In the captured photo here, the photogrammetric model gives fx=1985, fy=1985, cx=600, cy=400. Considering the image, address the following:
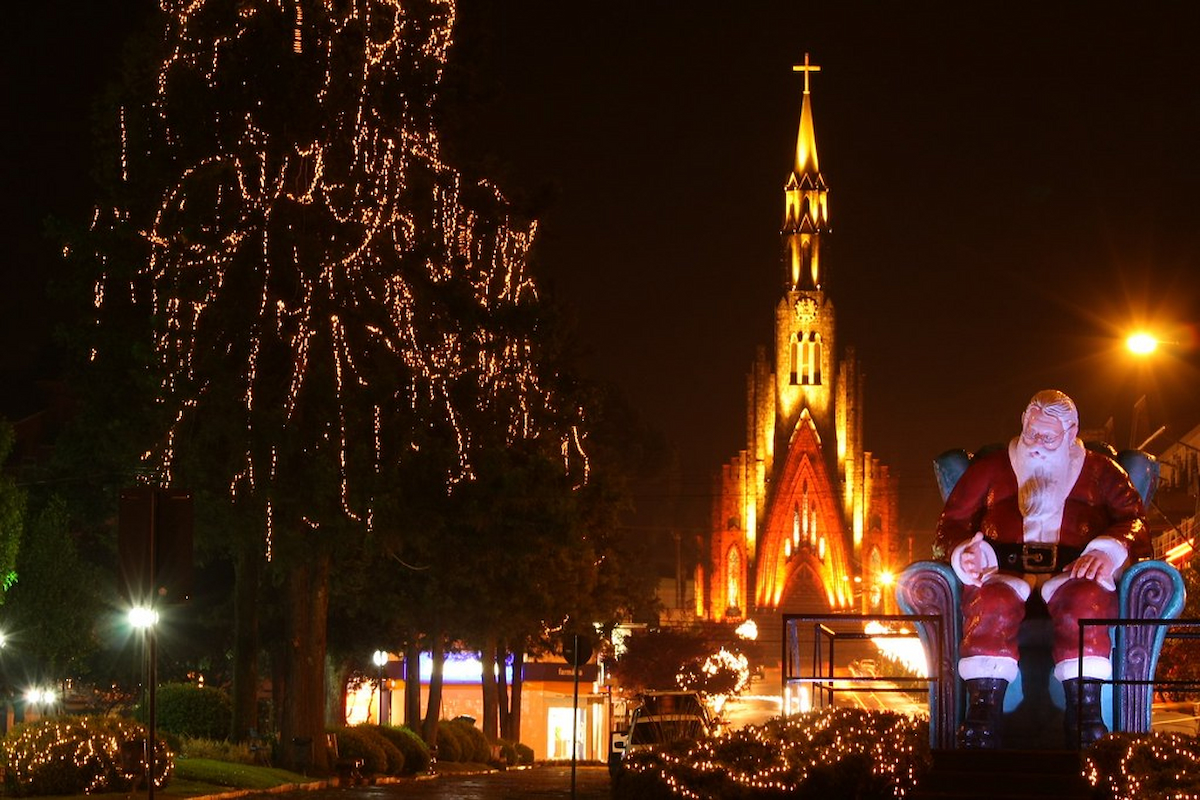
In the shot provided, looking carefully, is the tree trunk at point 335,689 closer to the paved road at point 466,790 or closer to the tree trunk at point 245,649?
the tree trunk at point 245,649

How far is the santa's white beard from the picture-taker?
1759cm

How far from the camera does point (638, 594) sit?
199 feet

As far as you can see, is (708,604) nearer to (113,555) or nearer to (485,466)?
(113,555)

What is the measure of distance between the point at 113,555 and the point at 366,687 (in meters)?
31.0

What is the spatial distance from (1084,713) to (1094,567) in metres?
1.25

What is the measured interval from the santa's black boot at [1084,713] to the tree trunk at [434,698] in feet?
84.2

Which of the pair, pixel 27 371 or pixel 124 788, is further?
pixel 27 371

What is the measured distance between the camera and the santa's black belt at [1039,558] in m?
17.3

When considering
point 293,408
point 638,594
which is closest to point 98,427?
point 293,408

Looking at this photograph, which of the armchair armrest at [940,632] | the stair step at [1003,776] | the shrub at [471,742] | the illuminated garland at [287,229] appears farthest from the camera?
the shrub at [471,742]

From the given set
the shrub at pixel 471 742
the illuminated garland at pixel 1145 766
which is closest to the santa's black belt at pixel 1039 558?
the illuminated garland at pixel 1145 766

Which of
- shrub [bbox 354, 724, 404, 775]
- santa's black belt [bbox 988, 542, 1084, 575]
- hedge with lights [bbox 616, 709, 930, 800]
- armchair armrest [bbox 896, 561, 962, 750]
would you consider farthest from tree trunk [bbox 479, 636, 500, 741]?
hedge with lights [bbox 616, 709, 930, 800]

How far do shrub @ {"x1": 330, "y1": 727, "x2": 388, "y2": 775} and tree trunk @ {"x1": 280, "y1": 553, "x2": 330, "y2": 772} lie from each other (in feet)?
4.70

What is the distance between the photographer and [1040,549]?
685 inches
